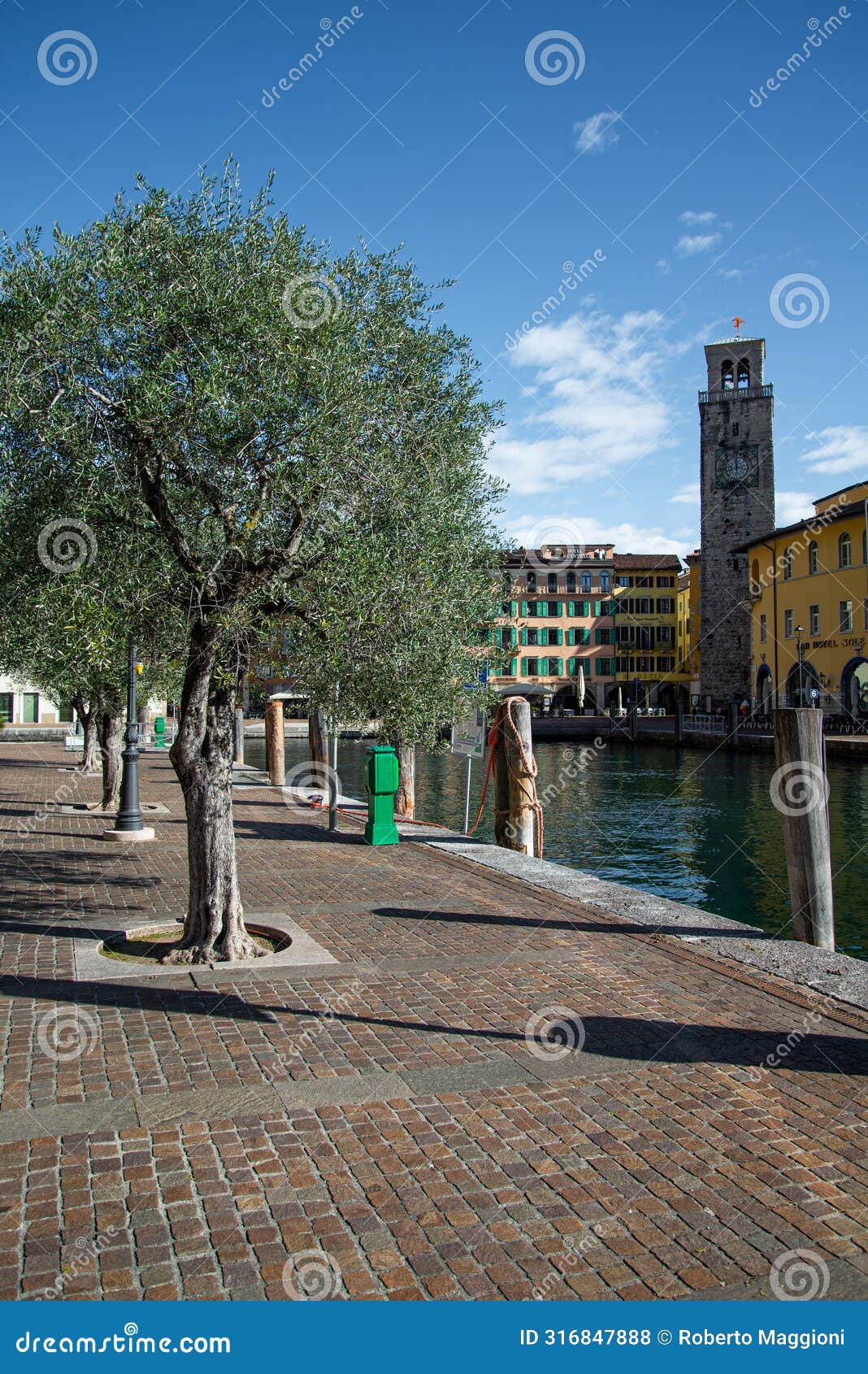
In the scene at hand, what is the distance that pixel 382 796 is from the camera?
1545cm

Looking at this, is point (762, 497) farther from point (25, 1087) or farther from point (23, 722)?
point (25, 1087)

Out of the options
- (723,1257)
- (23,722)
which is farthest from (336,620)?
(23,722)

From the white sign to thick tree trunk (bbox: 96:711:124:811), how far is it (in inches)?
293

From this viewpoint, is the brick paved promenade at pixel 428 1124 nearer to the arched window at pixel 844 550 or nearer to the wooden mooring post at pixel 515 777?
the wooden mooring post at pixel 515 777

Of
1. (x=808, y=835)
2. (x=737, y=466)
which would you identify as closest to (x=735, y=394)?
(x=737, y=466)

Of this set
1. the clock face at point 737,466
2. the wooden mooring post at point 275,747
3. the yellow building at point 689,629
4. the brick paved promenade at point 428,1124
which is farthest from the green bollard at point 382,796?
the yellow building at point 689,629

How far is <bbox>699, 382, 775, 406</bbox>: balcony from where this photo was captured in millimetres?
71812

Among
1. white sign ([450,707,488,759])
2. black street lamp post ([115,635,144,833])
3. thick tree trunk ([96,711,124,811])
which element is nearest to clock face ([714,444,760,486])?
thick tree trunk ([96,711,124,811])

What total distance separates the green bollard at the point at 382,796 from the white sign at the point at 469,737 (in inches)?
38.4

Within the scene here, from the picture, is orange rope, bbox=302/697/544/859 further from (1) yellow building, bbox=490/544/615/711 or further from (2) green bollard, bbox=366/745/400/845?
(1) yellow building, bbox=490/544/615/711

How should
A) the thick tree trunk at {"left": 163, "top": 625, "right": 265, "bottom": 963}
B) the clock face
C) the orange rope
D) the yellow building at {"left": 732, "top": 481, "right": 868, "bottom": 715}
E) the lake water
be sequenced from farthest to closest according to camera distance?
the clock face < the yellow building at {"left": 732, "top": 481, "right": 868, "bottom": 715} < the lake water < the orange rope < the thick tree trunk at {"left": 163, "top": 625, "right": 265, "bottom": 963}

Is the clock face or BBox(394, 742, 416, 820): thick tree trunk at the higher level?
the clock face

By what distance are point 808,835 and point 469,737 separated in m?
6.94

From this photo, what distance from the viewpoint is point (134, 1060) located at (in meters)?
5.96
